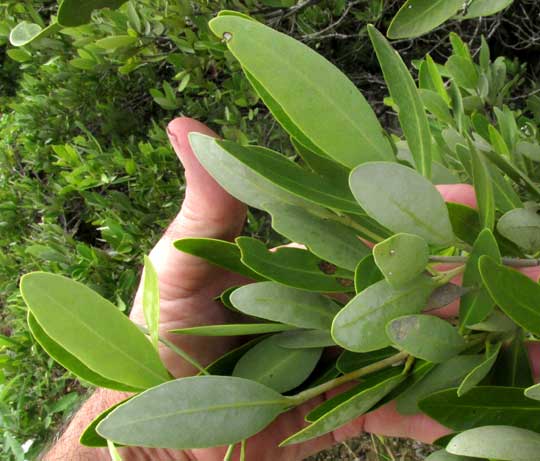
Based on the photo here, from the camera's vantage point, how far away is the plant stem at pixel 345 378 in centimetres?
70

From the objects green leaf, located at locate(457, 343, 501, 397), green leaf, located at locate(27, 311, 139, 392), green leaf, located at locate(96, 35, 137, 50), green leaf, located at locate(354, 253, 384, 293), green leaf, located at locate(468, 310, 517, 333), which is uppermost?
green leaf, located at locate(96, 35, 137, 50)

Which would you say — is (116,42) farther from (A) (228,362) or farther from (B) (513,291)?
(B) (513,291)

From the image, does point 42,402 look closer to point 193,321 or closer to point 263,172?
point 193,321

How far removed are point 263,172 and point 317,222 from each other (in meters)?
0.09

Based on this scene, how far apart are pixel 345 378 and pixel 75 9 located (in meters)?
0.54

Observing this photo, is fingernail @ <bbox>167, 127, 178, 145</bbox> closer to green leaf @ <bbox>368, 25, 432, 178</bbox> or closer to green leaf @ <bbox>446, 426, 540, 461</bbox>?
green leaf @ <bbox>368, 25, 432, 178</bbox>

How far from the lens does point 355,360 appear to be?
77 centimetres

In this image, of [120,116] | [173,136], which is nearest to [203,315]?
[173,136]

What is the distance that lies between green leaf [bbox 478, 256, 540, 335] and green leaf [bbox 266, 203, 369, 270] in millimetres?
144

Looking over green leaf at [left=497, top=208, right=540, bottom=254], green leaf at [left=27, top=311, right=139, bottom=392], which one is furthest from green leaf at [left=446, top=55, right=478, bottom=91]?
green leaf at [left=27, top=311, right=139, bottom=392]

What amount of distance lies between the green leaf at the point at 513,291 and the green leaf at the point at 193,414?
0.91 feet

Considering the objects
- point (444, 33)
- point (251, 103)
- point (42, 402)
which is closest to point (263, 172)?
point (251, 103)

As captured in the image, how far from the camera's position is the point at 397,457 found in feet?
6.84

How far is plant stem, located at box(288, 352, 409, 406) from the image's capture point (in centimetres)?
70
